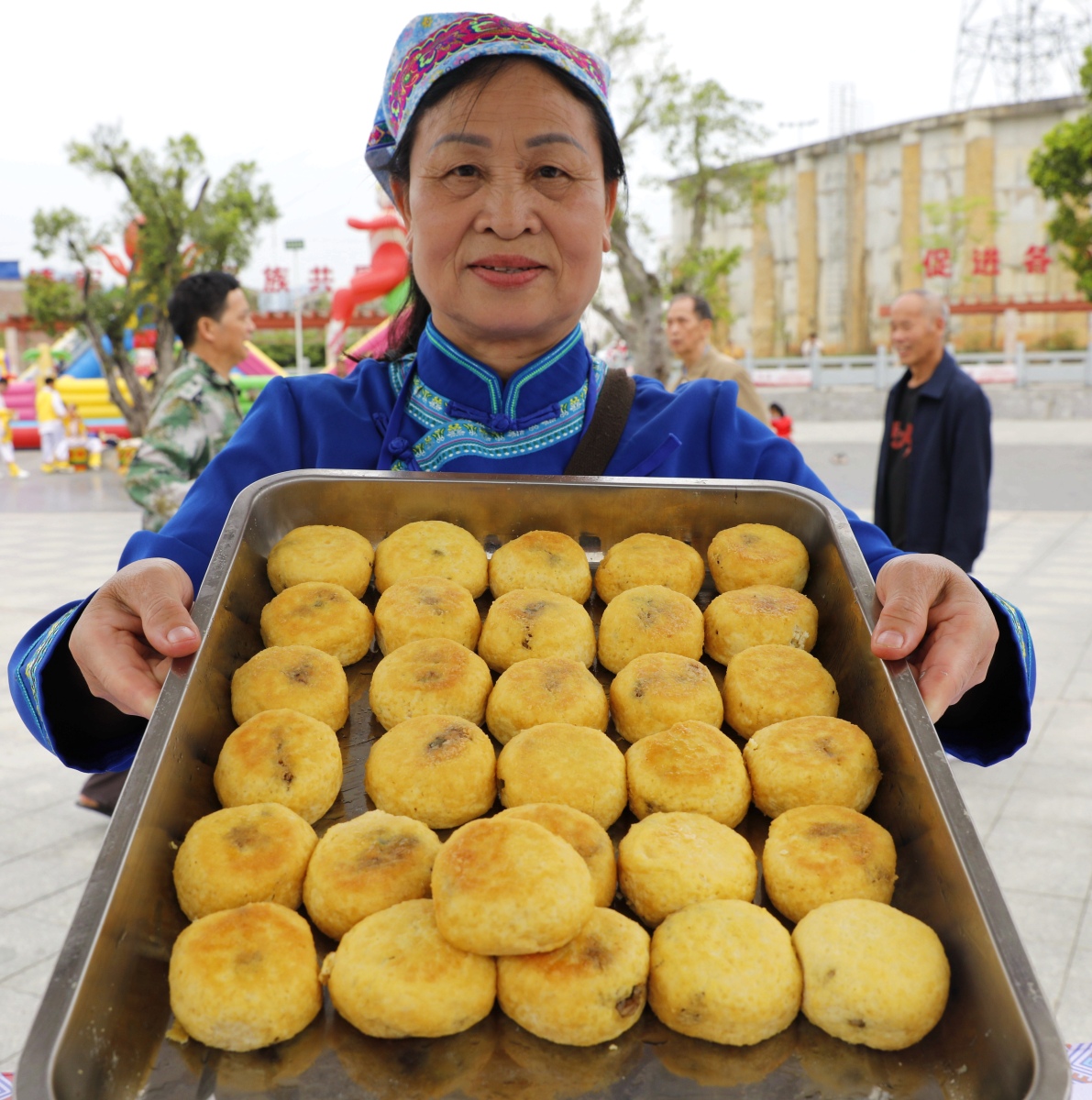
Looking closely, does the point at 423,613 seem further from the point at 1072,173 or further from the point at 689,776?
the point at 1072,173

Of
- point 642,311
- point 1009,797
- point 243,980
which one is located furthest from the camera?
point 642,311

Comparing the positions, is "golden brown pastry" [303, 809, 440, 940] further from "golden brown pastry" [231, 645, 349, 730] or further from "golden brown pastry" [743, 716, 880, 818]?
"golden brown pastry" [743, 716, 880, 818]

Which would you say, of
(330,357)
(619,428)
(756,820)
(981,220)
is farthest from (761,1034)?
(981,220)

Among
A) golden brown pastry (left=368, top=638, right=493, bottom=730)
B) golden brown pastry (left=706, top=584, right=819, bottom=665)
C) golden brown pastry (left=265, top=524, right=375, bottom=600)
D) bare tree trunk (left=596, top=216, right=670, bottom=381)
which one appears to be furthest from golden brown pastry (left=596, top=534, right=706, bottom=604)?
bare tree trunk (left=596, top=216, right=670, bottom=381)

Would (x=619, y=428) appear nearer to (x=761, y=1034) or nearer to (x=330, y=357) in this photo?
(x=761, y=1034)

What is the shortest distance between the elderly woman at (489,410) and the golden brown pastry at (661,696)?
1.01 feet

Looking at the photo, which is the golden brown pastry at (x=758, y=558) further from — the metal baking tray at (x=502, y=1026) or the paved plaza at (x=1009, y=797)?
the paved plaza at (x=1009, y=797)

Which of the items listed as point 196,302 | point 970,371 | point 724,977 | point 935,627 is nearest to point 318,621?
point 724,977

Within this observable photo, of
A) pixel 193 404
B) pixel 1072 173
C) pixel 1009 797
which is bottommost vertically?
pixel 1009 797

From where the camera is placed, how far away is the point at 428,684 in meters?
1.45

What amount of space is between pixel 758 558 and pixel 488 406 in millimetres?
638

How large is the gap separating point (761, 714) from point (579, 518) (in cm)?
55

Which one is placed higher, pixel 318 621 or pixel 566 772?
pixel 318 621

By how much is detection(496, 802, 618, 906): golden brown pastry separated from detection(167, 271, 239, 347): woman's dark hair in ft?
14.1
